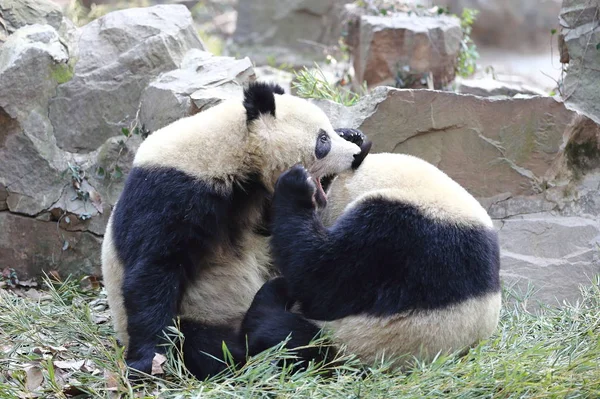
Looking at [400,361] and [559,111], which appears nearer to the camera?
[400,361]

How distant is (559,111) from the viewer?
575 centimetres

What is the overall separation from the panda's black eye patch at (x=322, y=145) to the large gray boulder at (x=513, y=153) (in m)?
1.35

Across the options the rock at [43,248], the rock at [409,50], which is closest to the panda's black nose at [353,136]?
the rock at [43,248]

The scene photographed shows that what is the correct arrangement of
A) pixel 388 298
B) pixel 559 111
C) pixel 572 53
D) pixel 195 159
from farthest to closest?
pixel 572 53 → pixel 559 111 → pixel 195 159 → pixel 388 298

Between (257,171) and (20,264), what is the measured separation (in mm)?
2751

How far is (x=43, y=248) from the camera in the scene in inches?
240

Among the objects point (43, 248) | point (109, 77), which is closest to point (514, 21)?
point (109, 77)

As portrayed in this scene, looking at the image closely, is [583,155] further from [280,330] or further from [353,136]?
[280,330]

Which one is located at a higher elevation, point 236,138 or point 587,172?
point 236,138

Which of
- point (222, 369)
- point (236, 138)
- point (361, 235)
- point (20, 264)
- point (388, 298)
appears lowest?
point (20, 264)

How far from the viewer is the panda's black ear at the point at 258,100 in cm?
429

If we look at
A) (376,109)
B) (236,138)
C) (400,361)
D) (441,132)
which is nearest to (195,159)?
(236,138)

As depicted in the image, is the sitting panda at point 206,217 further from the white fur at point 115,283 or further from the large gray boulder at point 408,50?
the large gray boulder at point 408,50

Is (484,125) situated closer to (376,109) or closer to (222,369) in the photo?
(376,109)
